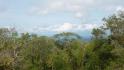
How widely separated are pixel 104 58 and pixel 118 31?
580 centimetres

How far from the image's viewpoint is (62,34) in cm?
6469

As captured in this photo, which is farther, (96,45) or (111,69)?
(96,45)

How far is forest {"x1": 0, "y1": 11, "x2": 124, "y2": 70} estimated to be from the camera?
58.8 m

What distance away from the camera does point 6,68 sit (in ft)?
95.4

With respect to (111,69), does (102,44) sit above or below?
above

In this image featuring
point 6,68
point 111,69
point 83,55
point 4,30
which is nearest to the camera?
point 6,68

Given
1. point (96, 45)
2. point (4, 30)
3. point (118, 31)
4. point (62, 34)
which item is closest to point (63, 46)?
point (62, 34)

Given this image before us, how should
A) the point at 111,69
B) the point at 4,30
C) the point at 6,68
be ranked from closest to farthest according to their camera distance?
the point at 6,68 → the point at 4,30 → the point at 111,69

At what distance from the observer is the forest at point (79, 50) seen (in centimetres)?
5884

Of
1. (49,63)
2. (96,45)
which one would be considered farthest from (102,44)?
(49,63)

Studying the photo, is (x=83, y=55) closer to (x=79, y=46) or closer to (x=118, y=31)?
(x=79, y=46)

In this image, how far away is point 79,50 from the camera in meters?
61.8

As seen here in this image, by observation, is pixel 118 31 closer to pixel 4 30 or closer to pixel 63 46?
pixel 63 46

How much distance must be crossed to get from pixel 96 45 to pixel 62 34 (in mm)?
6752
